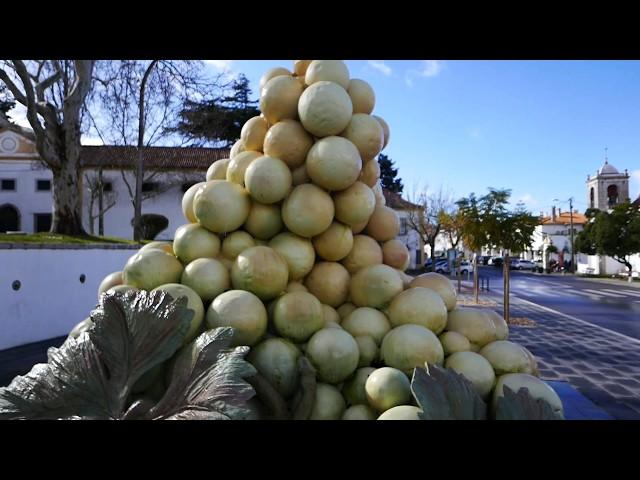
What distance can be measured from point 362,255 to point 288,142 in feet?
2.46

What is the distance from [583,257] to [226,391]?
52.1m

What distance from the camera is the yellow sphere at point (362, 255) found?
2.44 metres

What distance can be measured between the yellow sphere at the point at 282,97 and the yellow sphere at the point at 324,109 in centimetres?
11

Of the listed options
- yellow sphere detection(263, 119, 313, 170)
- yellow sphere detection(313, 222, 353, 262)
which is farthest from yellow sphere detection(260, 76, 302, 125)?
yellow sphere detection(313, 222, 353, 262)

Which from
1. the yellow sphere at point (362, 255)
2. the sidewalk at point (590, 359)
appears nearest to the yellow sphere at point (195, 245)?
the yellow sphere at point (362, 255)

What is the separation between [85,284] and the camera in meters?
9.20

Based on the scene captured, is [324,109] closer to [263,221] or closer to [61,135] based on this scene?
[263,221]

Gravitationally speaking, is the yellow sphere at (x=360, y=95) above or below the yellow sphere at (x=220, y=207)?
above

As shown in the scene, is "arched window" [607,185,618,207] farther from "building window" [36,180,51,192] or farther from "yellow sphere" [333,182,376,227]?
"yellow sphere" [333,182,376,227]

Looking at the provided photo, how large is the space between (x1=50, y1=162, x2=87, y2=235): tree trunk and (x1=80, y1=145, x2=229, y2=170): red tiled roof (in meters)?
13.4

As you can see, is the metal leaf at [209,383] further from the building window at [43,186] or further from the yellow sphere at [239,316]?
the building window at [43,186]

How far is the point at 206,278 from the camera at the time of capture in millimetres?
2051

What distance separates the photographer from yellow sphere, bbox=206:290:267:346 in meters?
1.87
